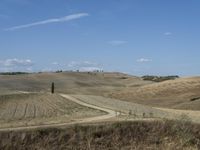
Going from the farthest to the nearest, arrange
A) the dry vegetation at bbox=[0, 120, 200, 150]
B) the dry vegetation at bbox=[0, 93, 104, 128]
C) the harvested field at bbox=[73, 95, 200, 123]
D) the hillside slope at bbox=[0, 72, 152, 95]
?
the hillside slope at bbox=[0, 72, 152, 95]
the dry vegetation at bbox=[0, 93, 104, 128]
the harvested field at bbox=[73, 95, 200, 123]
the dry vegetation at bbox=[0, 120, 200, 150]

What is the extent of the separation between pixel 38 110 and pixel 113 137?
82.3ft

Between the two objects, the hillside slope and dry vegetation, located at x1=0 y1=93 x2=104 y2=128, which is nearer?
dry vegetation, located at x1=0 y1=93 x2=104 y2=128

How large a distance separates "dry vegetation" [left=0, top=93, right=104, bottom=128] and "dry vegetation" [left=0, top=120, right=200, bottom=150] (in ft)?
35.3

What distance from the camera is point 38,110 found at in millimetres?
52531

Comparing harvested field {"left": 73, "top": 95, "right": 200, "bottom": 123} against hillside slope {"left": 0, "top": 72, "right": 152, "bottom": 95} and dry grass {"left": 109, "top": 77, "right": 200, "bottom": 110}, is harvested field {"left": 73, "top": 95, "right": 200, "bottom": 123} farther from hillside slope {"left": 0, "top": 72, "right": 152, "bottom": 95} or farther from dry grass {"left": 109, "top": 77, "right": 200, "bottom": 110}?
hillside slope {"left": 0, "top": 72, "right": 152, "bottom": 95}

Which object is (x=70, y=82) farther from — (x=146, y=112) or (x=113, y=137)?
(x=113, y=137)

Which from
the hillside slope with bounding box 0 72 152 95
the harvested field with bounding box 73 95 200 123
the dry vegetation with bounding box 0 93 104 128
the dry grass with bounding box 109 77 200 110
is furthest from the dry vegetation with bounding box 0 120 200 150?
the hillside slope with bounding box 0 72 152 95

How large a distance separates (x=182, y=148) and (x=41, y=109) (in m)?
27.8

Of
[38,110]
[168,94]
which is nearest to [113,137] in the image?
[38,110]

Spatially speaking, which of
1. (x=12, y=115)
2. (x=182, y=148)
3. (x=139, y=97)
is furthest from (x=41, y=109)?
(x=139, y=97)

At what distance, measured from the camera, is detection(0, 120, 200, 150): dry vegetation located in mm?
26266

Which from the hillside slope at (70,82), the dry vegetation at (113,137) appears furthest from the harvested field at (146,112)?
the hillside slope at (70,82)

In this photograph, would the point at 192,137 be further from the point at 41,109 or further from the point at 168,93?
the point at 168,93

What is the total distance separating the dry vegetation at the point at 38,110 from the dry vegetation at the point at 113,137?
35.3 ft
